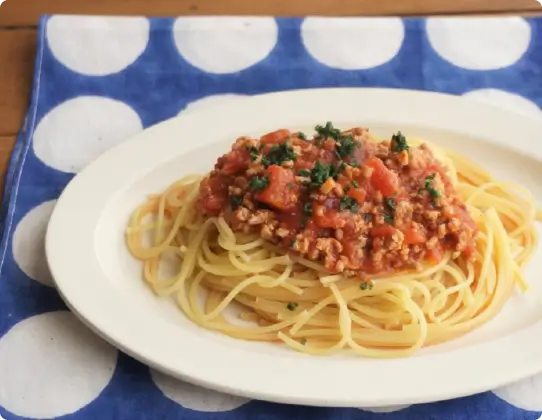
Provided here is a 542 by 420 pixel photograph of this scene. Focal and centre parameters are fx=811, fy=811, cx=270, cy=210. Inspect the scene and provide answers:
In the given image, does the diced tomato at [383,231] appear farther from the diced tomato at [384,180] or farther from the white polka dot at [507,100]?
the white polka dot at [507,100]

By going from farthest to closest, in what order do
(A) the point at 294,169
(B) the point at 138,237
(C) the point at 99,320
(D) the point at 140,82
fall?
(D) the point at 140,82 → (B) the point at 138,237 → (A) the point at 294,169 → (C) the point at 99,320

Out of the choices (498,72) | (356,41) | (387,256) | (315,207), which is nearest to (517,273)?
(387,256)

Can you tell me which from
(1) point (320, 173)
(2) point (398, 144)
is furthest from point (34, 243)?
(2) point (398, 144)

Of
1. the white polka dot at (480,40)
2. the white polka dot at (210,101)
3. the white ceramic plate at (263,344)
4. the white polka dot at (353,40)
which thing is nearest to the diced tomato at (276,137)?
the white ceramic plate at (263,344)

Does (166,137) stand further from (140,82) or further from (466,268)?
(466,268)

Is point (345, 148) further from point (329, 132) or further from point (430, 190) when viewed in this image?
point (430, 190)

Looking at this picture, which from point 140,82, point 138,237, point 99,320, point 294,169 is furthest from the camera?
point 140,82

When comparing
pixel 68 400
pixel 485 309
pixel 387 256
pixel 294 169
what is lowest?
→ pixel 68 400

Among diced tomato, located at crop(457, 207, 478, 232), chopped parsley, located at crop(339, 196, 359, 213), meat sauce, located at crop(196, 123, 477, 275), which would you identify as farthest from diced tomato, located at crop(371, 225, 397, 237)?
diced tomato, located at crop(457, 207, 478, 232)

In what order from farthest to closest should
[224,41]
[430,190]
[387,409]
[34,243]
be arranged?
[224,41], [34,243], [430,190], [387,409]
